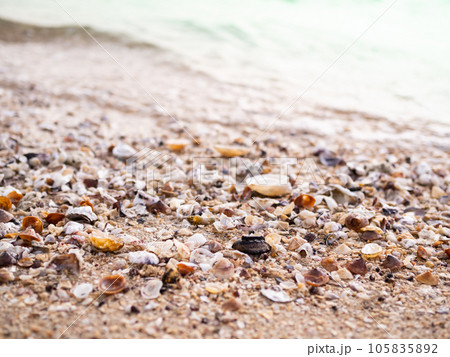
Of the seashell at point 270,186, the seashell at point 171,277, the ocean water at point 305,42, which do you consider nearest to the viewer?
the seashell at point 171,277

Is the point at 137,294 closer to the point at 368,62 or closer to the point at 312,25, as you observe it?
the point at 368,62

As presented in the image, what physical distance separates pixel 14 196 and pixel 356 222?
1.77 m

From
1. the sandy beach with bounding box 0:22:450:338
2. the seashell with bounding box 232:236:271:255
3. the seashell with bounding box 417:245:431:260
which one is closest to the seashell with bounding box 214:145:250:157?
the sandy beach with bounding box 0:22:450:338

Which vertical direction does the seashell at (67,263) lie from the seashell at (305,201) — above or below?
below

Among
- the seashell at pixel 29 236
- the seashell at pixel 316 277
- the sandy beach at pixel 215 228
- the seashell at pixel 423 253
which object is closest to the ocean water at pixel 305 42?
the sandy beach at pixel 215 228

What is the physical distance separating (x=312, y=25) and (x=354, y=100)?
13.8ft

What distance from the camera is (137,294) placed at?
1.43 metres

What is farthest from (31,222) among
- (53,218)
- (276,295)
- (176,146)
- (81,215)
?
(176,146)

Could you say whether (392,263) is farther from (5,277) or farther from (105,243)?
(5,277)

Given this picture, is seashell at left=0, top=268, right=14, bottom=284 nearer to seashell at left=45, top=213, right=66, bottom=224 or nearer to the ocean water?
seashell at left=45, top=213, right=66, bottom=224

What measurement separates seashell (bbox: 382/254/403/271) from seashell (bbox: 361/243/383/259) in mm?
59

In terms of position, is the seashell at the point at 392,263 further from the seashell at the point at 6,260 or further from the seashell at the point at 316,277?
the seashell at the point at 6,260

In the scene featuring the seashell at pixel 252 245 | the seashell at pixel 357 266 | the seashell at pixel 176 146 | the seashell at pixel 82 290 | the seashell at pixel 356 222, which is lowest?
the seashell at pixel 82 290

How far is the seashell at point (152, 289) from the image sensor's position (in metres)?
1.42
